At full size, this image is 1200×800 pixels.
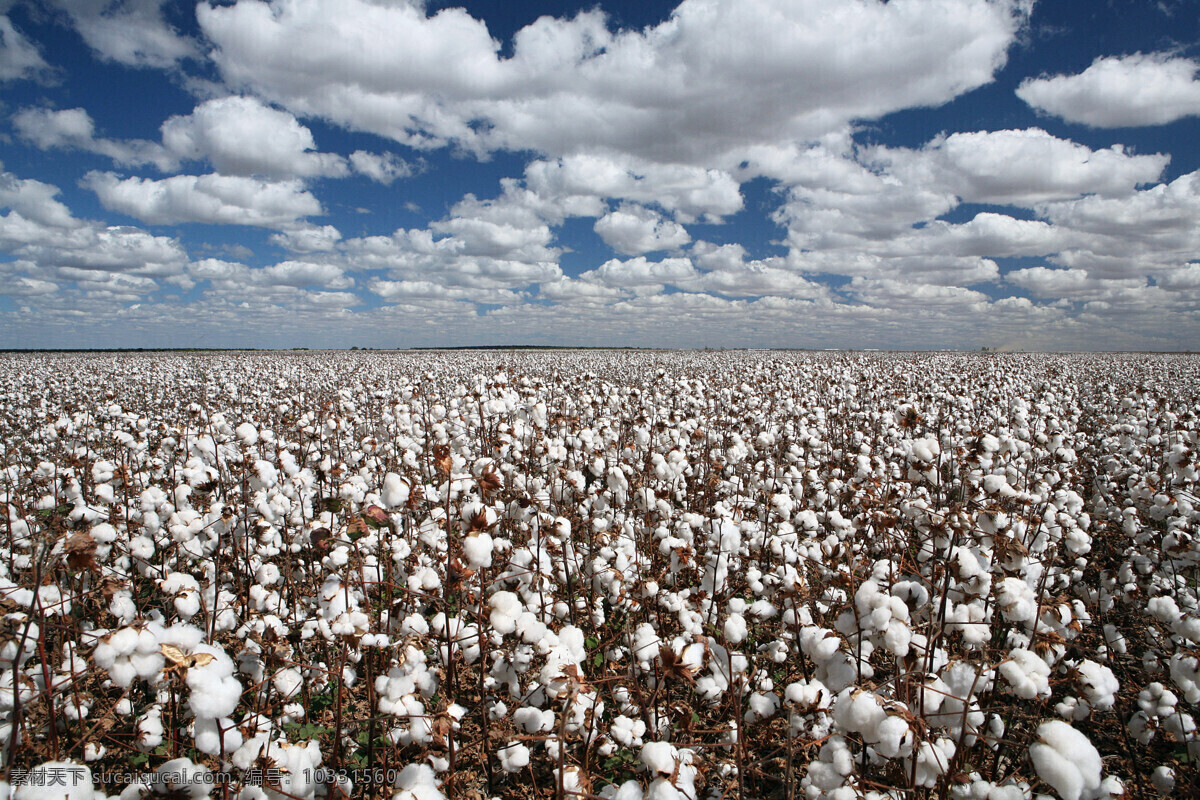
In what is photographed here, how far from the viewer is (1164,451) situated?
9977 millimetres

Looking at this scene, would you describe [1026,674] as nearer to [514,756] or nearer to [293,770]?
[514,756]

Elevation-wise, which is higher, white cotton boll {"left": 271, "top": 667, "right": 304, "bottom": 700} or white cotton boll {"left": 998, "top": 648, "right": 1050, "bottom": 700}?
white cotton boll {"left": 998, "top": 648, "right": 1050, "bottom": 700}

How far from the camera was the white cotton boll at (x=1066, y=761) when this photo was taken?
1.85 metres

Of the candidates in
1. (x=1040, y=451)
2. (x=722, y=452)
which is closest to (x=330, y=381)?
(x=722, y=452)

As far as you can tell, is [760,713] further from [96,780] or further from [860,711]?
[96,780]

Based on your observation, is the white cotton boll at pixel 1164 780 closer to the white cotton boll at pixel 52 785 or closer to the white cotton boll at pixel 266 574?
the white cotton boll at pixel 52 785

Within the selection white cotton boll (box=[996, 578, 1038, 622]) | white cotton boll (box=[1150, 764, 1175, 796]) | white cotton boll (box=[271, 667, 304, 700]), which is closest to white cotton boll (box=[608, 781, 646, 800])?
white cotton boll (box=[996, 578, 1038, 622])

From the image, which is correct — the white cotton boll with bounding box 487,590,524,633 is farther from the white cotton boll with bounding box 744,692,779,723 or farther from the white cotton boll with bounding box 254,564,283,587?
the white cotton boll with bounding box 254,564,283,587

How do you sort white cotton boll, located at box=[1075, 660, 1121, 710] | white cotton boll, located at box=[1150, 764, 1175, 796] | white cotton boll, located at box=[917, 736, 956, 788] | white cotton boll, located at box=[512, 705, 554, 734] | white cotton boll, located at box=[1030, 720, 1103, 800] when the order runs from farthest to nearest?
white cotton boll, located at box=[1150, 764, 1175, 796] < white cotton boll, located at box=[512, 705, 554, 734] < white cotton boll, located at box=[1075, 660, 1121, 710] < white cotton boll, located at box=[917, 736, 956, 788] < white cotton boll, located at box=[1030, 720, 1103, 800]

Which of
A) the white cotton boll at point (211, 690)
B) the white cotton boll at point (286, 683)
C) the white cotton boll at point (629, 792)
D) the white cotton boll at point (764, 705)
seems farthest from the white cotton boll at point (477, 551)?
the white cotton boll at point (286, 683)

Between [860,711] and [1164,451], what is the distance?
39.8 feet

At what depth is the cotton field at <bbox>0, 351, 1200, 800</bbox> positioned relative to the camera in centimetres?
234

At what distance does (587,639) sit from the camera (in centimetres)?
521

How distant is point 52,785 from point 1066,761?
3302 mm
